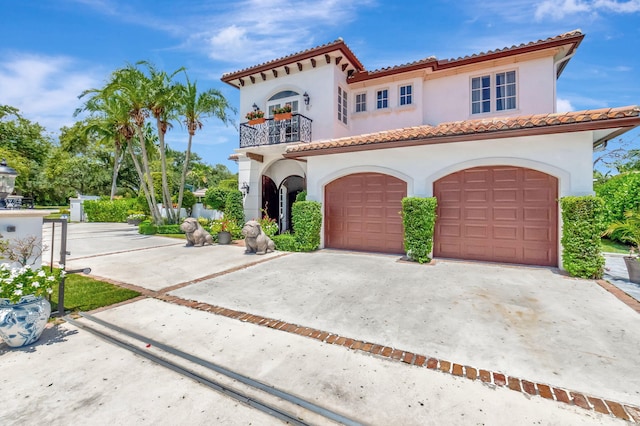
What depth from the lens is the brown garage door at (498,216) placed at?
785 centimetres

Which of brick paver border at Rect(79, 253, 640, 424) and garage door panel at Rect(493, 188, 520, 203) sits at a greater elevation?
garage door panel at Rect(493, 188, 520, 203)

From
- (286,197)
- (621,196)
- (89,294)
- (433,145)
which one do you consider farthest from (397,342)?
(621,196)

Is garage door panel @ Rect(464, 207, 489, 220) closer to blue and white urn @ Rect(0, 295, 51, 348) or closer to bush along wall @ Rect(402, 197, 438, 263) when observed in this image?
bush along wall @ Rect(402, 197, 438, 263)

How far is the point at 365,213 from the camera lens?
Result: 10.4 m

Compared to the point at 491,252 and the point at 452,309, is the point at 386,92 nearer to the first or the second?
the point at 491,252

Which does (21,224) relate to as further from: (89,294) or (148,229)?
(148,229)

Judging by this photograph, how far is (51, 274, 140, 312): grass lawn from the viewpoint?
5215mm

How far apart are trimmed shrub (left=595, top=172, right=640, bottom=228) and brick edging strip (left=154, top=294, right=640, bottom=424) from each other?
12.0 metres

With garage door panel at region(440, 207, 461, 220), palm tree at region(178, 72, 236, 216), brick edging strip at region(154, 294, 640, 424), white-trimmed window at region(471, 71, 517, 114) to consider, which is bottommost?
→ brick edging strip at region(154, 294, 640, 424)

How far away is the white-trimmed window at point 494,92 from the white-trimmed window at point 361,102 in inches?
188

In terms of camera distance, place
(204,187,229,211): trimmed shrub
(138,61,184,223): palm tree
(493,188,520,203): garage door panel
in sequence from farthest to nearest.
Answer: (138,61,184,223): palm tree < (204,187,229,211): trimmed shrub < (493,188,520,203): garage door panel

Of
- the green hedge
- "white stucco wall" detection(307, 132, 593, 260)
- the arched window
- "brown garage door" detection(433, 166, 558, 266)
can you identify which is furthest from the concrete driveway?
the green hedge

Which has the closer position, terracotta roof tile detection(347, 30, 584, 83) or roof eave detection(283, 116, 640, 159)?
roof eave detection(283, 116, 640, 159)

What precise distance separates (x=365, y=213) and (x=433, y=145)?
3.22m
